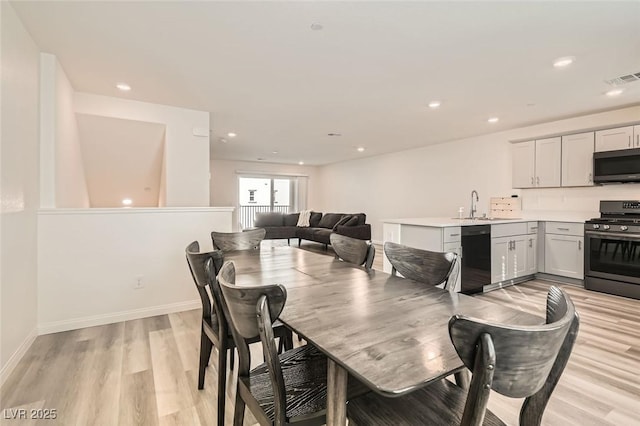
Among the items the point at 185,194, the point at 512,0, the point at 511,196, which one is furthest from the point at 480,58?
the point at 185,194

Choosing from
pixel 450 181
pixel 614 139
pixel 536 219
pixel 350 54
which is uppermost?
pixel 350 54

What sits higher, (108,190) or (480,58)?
(480,58)

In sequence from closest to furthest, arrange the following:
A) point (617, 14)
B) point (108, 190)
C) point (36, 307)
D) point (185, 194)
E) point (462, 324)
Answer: point (462, 324)
point (617, 14)
point (36, 307)
point (185, 194)
point (108, 190)

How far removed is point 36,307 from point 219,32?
2.84 metres

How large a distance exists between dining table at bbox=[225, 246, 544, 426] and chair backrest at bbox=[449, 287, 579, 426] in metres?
0.10

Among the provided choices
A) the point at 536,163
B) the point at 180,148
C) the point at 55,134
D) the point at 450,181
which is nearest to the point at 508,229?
the point at 536,163

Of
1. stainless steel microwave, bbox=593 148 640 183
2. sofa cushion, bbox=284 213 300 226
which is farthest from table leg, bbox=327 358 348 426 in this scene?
sofa cushion, bbox=284 213 300 226

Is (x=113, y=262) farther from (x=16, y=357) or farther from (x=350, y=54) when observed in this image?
(x=350, y=54)

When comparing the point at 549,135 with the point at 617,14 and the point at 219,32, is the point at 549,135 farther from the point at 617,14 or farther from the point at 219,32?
the point at 219,32

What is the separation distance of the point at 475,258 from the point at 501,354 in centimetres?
354

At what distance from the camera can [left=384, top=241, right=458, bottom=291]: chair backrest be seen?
1569 millimetres

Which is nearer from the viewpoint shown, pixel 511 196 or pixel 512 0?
pixel 512 0

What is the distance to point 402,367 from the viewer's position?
2.57 ft

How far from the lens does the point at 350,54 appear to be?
261 centimetres
